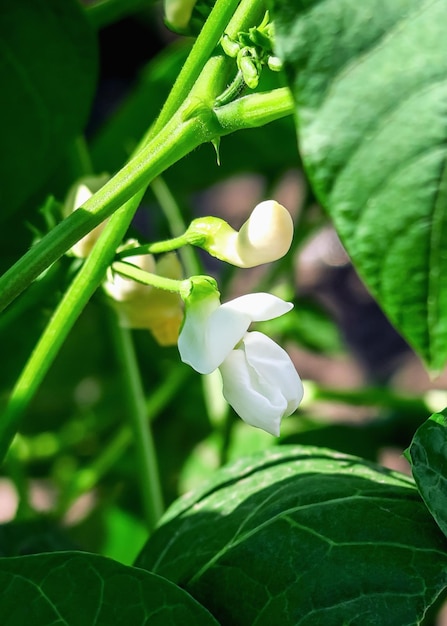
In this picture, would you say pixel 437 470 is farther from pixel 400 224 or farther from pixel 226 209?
pixel 226 209

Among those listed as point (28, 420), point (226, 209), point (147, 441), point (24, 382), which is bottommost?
point (226, 209)

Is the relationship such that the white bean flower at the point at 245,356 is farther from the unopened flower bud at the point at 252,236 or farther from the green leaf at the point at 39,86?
the green leaf at the point at 39,86

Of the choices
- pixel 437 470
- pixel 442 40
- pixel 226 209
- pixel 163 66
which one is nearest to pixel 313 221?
pixel 163 66

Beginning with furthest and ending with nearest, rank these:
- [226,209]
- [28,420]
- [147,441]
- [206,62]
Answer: [226,209] < [28,420] < [147,441] < [206,62]

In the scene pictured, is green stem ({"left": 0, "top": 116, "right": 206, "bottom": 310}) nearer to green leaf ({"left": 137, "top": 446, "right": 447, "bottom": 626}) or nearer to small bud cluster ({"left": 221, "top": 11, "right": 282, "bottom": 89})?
small bud cluster ({"left": 221, "top": 11, "right": 282, "bottom": 89})

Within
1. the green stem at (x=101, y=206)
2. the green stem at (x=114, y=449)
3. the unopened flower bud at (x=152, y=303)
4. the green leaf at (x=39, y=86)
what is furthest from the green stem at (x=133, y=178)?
the green stem at (x=114, y=449)

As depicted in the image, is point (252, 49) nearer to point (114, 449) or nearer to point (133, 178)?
point (133, 178)

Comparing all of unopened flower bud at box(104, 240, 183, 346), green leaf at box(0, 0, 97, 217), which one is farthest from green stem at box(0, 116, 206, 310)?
green leaf at box(0, 0, 97, 217)

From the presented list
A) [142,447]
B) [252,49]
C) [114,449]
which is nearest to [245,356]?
[252,49]
